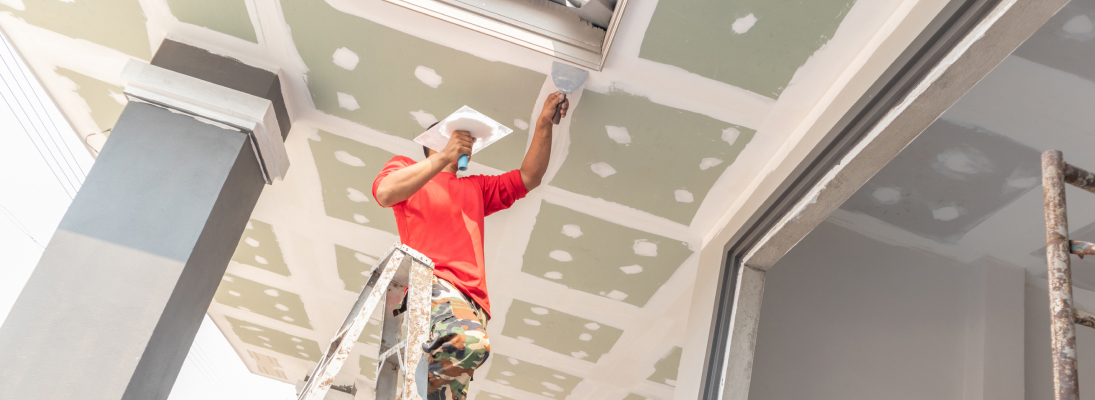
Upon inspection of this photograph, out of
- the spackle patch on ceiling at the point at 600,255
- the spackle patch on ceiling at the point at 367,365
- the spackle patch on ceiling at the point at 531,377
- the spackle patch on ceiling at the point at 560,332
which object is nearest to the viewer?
the spackle patch on ceiling at the point at 600,255

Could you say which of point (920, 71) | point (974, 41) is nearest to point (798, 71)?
point (920, 71)

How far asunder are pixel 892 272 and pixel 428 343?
2709 millimetres

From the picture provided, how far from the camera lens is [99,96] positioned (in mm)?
3145

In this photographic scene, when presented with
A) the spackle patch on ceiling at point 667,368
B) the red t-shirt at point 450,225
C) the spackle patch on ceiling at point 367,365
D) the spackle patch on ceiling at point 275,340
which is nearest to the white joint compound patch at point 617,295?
the spackle patch on ceiling at point 667,368

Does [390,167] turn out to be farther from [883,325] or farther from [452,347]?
[883,325]

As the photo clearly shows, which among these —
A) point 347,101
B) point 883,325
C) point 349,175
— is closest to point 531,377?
point 349,175

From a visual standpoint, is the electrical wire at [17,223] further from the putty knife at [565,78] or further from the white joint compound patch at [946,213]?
the white joint compound patch at [946,213]

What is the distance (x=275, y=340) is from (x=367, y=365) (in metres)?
0.84

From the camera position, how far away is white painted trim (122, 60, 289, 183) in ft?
8.18

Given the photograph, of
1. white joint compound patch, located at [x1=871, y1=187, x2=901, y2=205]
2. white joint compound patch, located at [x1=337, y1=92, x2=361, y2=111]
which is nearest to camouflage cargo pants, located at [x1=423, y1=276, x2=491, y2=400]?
white joint compound patch, located at [x1=337, y1=92, x2=361, y2=111]

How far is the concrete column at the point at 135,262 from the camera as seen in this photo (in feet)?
6.86

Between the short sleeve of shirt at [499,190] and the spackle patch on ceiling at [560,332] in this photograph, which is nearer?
the short sleeve of shirt at [499,190]

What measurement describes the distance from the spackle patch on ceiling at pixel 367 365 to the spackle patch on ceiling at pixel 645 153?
3.68 meters

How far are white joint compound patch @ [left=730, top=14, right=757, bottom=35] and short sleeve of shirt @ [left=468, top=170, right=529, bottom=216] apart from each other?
932 millimetres
